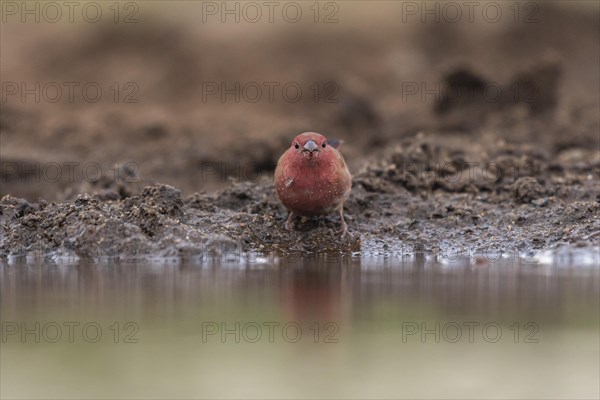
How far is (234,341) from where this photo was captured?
5.68 m

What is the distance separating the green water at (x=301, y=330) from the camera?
15.4ft

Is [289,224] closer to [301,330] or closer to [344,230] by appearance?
[344,230]

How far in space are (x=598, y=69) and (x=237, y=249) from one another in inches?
483

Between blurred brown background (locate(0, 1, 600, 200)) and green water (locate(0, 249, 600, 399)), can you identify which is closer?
green water (locate(0, 249, 600, 399))

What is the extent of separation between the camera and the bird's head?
844 centimetres

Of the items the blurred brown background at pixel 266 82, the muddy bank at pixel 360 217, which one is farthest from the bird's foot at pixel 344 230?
the blurred brown background at pixel 266 82

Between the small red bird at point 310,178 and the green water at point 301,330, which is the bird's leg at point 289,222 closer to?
the small red bird at point 310,178

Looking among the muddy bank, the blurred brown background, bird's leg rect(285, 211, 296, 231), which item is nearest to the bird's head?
bird's leg rect(285, 211, 296, 231)

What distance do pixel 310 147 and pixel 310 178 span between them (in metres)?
0.32

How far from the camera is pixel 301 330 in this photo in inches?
229

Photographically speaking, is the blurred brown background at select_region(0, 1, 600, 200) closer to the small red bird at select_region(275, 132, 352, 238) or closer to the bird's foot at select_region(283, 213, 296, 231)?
the bird's foot at select_region(283, 213, 296, 231)

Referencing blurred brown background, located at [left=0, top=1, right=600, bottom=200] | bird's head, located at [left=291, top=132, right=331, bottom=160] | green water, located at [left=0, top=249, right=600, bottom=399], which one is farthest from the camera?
blurred brown background, located at [left=0, top=1, right=600, bottom=200]

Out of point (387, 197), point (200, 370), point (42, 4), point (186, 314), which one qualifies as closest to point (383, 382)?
point (200, 370)

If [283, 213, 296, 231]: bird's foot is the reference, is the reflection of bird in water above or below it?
below
